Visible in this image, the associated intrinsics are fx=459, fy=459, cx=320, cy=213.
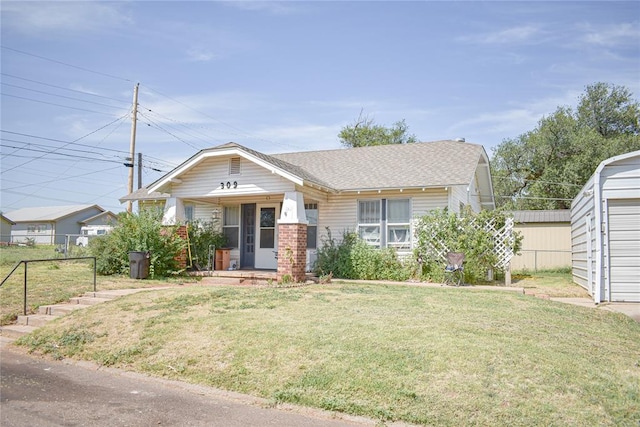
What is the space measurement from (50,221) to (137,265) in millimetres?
47934

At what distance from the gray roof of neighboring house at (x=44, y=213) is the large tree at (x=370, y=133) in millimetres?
35725

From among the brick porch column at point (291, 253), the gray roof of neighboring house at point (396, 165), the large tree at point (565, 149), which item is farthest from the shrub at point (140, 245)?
the large tree at point (565, 149)

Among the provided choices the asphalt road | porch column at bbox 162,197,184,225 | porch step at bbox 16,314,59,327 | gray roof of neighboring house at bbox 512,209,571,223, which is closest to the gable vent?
porch column at bbox 162,197,184,225

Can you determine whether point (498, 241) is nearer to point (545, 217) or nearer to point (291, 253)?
point (291, 253)

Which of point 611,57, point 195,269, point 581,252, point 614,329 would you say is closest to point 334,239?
point 195,269

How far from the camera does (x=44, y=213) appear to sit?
2249 inches

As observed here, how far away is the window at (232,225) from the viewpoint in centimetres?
1708

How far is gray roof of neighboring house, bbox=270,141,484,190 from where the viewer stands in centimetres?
1478

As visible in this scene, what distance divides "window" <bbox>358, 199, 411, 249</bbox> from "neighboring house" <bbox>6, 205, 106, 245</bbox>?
48467 mm

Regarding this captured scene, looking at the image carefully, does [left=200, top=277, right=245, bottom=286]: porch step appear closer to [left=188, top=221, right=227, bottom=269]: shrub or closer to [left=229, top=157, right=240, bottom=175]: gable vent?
[left=188, top=221, right=227, bottom=269]: shrub

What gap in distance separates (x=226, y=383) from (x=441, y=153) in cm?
1371

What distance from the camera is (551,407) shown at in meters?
4.40

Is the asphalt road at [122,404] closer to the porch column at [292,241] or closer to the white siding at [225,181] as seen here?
the porch column at [292,241]

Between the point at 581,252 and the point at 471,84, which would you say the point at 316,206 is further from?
the point at 581,252
